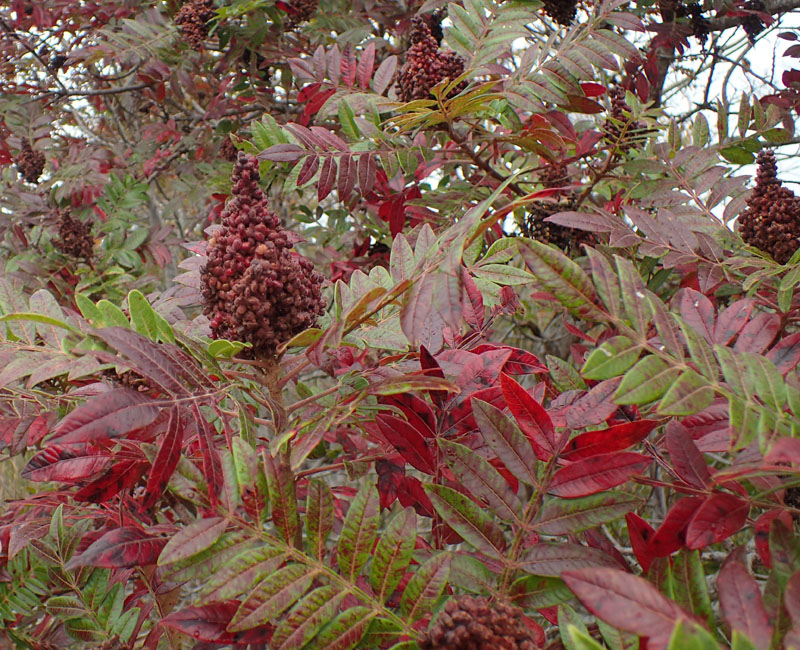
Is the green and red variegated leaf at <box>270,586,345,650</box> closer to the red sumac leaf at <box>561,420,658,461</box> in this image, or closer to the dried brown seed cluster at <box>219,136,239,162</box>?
the red sumac leaf at <box>561,420,658,461</box>

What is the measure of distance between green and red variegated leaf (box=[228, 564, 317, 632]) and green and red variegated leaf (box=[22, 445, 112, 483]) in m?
0.36

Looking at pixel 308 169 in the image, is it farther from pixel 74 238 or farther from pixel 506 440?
pixel 74 238

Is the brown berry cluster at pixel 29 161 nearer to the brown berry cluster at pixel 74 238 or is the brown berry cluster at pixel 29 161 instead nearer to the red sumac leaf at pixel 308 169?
the brown berry cluster at pixel 74 238

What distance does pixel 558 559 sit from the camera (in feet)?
2.22

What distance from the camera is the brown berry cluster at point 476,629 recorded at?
0.60 metres

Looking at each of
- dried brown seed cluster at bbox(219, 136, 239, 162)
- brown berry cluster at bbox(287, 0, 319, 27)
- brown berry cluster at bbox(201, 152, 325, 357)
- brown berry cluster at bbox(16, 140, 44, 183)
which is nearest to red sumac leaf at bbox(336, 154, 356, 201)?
brown berry cluster at bbox(201, 152, 325, 357)

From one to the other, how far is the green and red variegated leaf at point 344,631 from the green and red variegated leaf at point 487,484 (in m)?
0.17

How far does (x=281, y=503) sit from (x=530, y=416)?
28 centimetres

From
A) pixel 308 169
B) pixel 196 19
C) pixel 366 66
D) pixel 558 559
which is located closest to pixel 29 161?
pixel 196 19

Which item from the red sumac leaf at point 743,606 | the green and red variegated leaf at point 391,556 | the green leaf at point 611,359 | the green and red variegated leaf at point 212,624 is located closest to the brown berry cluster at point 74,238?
the green and red variegated leaf at point 212,624

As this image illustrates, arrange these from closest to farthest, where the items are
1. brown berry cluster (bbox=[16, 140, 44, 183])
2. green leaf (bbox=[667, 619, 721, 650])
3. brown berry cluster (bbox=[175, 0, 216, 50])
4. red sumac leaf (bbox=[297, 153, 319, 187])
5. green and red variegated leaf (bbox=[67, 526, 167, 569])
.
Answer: green leaf (bbox=[667, 619, 721, 650]) < green and red variegated leaf (bbox=[67, 526, 167, 569]) < red sumac leaf (bbox=[297, 153, 319, 187]) < brown berry cluster (bbox=[175, 0, 216, 50]) < brown berry cluster (bbox=[16, 140, 44, 183])

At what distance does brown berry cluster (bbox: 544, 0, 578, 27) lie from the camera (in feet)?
6.69

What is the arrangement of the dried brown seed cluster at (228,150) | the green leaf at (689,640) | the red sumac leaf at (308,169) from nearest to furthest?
the green leaf at (689,640)
the red sumac leaf at (308,169)
the dried brown seed cluster at (228,150)

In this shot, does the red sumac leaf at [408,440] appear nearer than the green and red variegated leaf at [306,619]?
No
